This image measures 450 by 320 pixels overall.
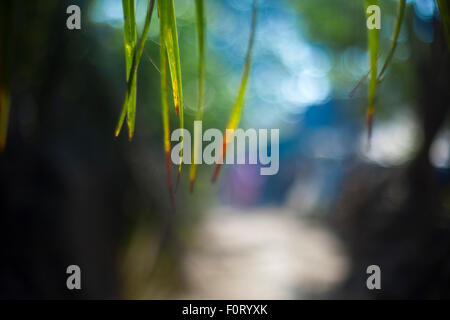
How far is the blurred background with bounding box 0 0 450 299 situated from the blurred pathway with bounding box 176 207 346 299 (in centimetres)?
3

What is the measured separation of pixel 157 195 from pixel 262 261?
6.98 feet

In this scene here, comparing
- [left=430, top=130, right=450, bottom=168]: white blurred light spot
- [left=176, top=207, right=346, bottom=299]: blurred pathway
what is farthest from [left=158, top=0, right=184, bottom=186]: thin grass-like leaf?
[left=176, top=207, right=346, bottom=299]: blurred pathway

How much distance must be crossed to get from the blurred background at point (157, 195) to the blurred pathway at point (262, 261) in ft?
0.10

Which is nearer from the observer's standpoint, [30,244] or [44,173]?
[30,244]

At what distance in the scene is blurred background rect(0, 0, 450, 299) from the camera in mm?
1750

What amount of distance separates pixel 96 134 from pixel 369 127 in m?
2.27

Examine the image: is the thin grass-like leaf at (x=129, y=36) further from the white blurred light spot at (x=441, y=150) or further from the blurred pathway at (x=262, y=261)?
the blurred pathway at (x=262, y=261)

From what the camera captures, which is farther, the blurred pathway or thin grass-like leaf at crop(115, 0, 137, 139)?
the blurred pathway

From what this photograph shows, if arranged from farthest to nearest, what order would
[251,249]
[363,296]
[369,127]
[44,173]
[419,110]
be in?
[251,249]
[363,296]
[419,110]
[44,173]
[369,127]

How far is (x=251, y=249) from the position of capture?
508cm

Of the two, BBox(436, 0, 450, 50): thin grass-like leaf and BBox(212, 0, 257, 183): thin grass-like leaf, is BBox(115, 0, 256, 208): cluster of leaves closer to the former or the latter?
BBox(212, 0, 257, 183): thin grass-like leaf

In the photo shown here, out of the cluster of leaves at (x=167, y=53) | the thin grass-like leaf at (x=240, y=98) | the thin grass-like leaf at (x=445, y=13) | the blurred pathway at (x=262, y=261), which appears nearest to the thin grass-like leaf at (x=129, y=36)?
the cluster of leaves at (x=167, y=53)
